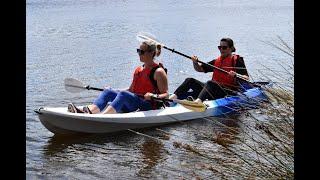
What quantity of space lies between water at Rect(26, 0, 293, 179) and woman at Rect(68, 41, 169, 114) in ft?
0.98

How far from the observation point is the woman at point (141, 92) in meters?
6.04

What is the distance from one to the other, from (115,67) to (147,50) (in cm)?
633

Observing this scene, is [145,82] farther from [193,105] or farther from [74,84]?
[74,84]

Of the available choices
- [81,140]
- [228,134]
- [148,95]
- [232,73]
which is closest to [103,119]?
[81,140]

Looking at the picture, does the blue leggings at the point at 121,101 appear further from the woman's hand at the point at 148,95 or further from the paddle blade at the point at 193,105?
the paddle blade at the point at 193,105

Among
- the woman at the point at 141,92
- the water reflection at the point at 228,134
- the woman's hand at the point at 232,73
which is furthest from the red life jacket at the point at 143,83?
the water reflection at the point at 228,134

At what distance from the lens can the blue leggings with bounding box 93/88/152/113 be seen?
20.0 feet

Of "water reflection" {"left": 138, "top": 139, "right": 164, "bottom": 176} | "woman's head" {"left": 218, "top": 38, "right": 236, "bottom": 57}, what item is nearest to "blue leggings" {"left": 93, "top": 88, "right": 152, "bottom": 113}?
"water reflection" {"left": 138, "top": 139, "right": 164, "bottom": 176}

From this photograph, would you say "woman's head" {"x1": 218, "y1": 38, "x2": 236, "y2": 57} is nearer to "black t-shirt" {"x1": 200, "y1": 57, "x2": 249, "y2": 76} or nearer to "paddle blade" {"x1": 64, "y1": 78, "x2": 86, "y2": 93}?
"black t-shirt" {"x1": 200, "y1": 57, "x2": 249, "y2": 76}

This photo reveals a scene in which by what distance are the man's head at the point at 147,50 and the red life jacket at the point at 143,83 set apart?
5.6 inches

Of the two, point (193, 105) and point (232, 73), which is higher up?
point (232, 73)

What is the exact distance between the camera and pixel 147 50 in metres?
6.03
